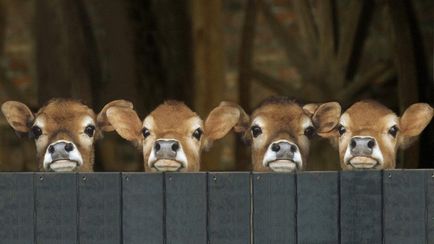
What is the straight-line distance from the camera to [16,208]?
24.6 ft

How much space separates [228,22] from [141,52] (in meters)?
0.45

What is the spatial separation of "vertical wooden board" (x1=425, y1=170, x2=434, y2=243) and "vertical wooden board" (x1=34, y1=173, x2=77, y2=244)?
1557mm

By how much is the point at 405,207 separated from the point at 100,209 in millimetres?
1347

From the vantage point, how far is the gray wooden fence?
733 centimetres

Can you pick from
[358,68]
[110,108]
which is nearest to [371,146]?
[358,68]

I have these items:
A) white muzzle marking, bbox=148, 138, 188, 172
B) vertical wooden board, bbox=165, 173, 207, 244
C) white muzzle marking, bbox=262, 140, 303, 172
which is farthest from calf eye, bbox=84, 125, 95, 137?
white muzzle marking, bbox=262, 140, 303, 172

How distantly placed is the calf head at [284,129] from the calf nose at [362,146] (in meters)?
0.18

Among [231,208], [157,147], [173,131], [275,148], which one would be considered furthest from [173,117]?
[231,208]

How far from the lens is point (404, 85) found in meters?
8.03

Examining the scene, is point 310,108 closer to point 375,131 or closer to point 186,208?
point 375,131

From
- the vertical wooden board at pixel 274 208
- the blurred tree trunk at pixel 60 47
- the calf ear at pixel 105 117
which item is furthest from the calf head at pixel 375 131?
the blurred tree trunk at pixel 60 47

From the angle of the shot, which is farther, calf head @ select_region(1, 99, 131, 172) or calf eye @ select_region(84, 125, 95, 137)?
calf eye @ select_region(84, 125, 95, 137)

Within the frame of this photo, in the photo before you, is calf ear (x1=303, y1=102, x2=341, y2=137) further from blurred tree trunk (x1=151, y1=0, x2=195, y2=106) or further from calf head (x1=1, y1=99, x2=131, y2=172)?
calf head (x1=1, y1=99, x2=131, y2=172)

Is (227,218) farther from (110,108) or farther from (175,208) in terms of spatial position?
(110,108)
